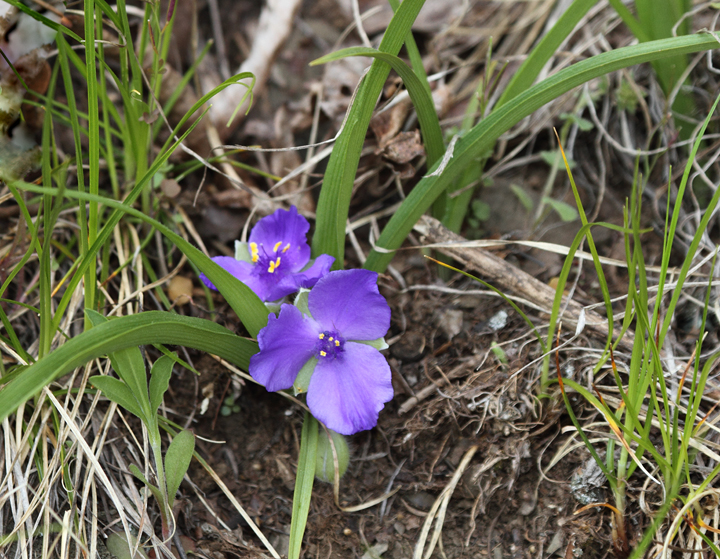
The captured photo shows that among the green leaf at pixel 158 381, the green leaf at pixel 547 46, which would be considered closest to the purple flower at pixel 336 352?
the green leaf at pixel 158 381

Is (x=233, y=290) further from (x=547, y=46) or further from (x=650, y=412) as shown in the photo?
(x=547, y=46)

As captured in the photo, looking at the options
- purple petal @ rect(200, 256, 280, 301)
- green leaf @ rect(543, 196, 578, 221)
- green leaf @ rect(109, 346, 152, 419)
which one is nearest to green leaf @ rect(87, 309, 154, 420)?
green leaf @ rect(109, 346, 152, 419)

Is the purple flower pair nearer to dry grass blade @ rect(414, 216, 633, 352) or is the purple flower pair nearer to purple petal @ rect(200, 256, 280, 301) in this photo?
purple petal @ rect(200, 256, 280, 301)

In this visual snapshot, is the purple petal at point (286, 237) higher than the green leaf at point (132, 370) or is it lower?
higher

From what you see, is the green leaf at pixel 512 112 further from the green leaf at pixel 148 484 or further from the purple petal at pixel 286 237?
the green leaf at pixel 148 484

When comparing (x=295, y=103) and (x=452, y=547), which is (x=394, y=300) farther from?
(x=295, y=103)
